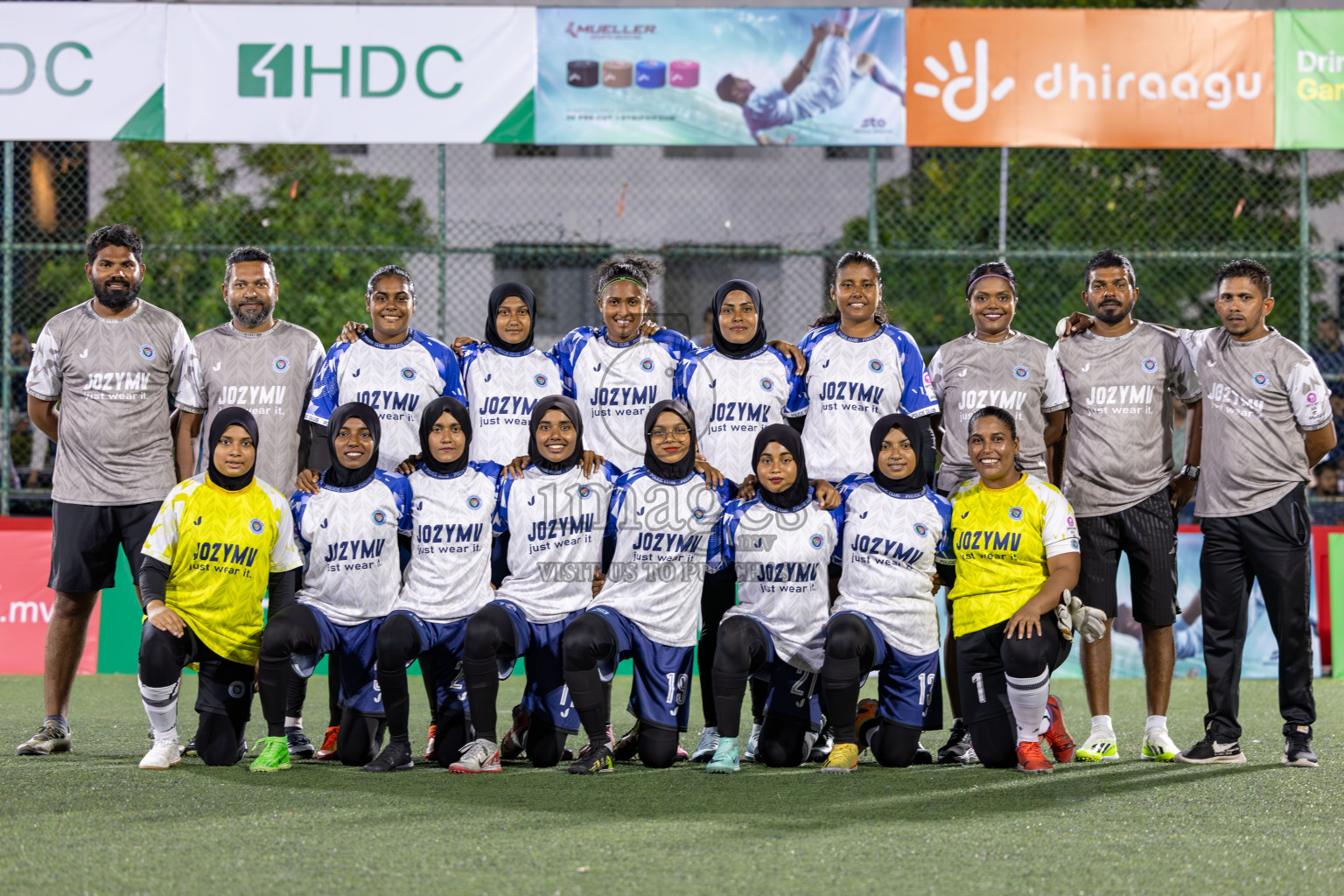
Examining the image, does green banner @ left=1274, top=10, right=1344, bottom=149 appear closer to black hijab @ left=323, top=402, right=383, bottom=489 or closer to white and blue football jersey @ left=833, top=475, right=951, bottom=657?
white and blue football jersey @ left=833, top=475, right=951, bottom=657

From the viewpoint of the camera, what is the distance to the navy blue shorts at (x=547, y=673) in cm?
527

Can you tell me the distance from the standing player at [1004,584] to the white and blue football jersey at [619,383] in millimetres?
1354

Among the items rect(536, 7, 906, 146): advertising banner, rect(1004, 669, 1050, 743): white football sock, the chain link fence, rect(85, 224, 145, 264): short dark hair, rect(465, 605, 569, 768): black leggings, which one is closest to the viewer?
rect(465, 605, 569, 768): black leggings

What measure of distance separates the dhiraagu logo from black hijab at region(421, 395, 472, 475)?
4.35 metres

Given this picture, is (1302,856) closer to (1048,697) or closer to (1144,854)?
(1144,854)

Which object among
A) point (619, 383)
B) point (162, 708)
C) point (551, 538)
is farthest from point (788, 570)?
point (162, 708)

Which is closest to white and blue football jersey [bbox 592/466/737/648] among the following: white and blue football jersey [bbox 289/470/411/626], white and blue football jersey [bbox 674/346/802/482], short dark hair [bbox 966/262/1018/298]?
white and blue football jersey [bbox 674/346/802/482]

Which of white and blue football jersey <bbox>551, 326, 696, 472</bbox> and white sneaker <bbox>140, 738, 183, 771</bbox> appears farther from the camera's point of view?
white and blue football jersey <bbox>551, 326, 696, 472</bbox>

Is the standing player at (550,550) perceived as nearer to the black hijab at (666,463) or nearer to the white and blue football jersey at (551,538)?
the white and blue football jersey at (551,538)

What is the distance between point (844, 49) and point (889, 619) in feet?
17.3

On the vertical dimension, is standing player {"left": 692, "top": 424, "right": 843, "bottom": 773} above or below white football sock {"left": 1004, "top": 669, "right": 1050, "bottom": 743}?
above

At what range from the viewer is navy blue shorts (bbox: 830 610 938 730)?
531 centimetres

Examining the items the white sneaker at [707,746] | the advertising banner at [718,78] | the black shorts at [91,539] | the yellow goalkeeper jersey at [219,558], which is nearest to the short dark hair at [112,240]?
the black shorts at [91,539]

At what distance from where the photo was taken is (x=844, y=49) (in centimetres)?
930
